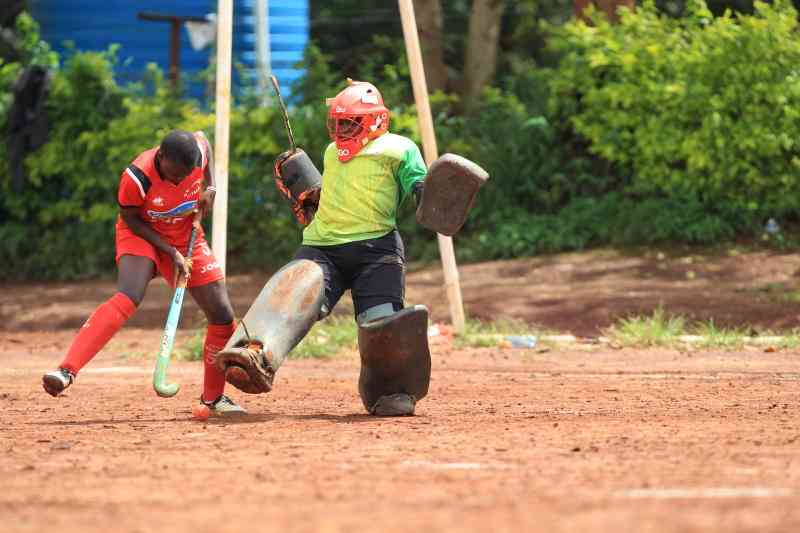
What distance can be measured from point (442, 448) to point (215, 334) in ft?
7.06

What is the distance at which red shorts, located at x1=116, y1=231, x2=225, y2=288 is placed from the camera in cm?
770

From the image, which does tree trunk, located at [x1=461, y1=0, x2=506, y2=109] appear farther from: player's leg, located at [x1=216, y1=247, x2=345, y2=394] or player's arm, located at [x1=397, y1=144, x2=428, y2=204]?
player's leg, located at [x1=216, y1=247, x2=345, y2=394]

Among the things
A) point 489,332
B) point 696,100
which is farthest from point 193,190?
point 696,100

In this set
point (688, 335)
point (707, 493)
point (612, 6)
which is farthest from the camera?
point (612, 6)

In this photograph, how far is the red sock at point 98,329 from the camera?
24.5 feet

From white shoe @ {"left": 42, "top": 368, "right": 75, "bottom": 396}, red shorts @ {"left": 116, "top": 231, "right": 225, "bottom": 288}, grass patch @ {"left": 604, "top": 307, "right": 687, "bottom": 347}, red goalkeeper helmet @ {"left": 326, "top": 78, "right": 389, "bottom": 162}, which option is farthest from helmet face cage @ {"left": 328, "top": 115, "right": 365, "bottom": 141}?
grass patch @ {"left": 604, "top": 307, "right": 687, "bottom": 347}

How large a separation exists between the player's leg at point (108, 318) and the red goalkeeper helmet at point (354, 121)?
120cm

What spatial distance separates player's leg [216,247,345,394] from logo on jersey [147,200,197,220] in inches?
27.0

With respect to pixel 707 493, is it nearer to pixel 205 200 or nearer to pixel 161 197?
pixel 161 197

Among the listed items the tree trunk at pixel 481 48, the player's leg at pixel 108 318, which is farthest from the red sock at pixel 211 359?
the tree trunk at pixel 481 48

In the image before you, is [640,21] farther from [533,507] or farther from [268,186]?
[533,507]

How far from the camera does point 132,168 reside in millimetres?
7613

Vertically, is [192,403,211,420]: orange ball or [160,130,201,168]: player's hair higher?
[160,130,201,168]: player's hair

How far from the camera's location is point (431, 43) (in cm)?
→ 1820
